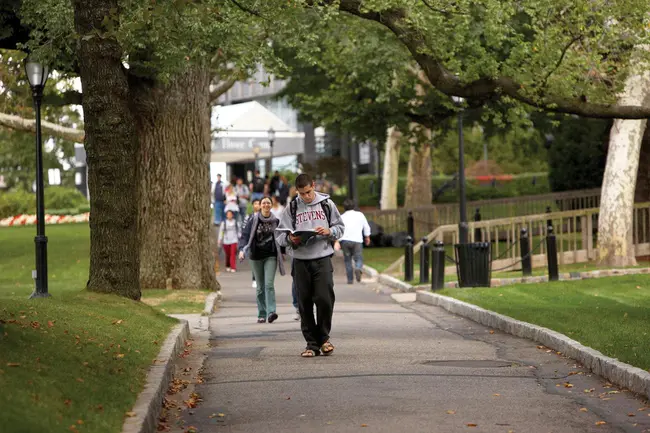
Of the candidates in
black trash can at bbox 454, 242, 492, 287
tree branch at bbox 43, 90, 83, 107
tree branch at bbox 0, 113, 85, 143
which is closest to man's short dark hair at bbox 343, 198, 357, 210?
black trash can at bbox 454, 242, 492, 287

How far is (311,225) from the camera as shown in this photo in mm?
13242

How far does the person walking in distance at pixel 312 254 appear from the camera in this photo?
43.2ft

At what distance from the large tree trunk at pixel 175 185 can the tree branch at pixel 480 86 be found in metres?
4.25

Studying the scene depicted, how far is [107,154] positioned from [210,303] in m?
5.46

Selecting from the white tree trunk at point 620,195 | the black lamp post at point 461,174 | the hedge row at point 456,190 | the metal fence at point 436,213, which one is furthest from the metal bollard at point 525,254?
the hedge row at point 456,190

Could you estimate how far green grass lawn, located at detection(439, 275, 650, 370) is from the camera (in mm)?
12738

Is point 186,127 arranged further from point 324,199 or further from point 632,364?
point 632,364

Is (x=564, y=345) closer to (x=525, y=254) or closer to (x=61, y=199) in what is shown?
(x=525, y=254)

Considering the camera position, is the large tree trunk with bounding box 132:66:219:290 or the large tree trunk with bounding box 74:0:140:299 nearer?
the large tree trunk with bounding box 74:0:140:299

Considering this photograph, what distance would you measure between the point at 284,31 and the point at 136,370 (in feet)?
40.8

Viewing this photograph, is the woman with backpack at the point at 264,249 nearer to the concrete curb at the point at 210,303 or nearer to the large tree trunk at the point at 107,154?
the large tree trunk at the point at 107,154

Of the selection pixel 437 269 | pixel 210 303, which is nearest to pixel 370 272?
pixel 437 269

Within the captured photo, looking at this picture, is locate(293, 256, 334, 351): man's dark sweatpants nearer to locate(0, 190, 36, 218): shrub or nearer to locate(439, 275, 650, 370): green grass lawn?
locate(439, 275, 650, 370): green grass lawn

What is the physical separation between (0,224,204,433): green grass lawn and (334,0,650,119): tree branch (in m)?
6.25
